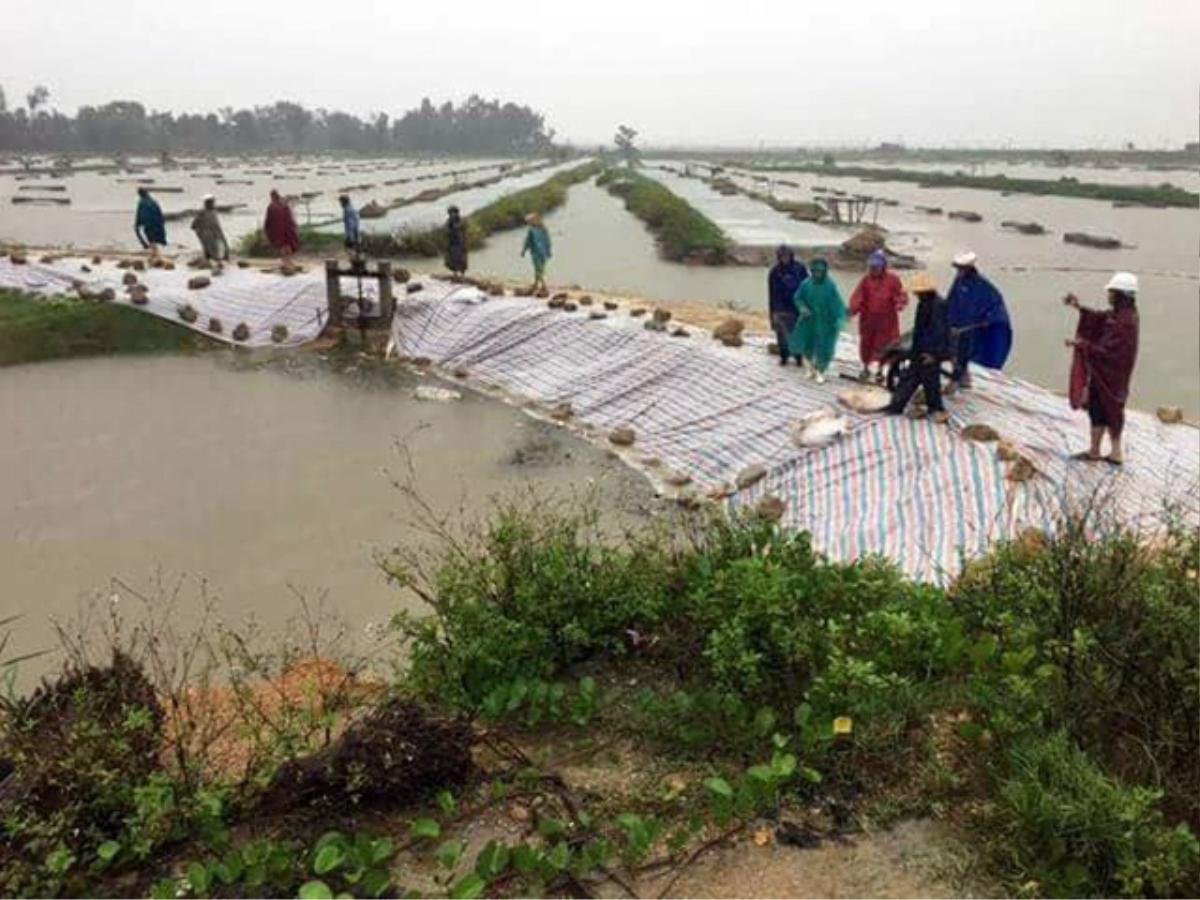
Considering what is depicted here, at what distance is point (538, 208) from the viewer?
1137 inches

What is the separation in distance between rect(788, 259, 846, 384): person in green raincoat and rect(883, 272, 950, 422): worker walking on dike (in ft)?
3.31

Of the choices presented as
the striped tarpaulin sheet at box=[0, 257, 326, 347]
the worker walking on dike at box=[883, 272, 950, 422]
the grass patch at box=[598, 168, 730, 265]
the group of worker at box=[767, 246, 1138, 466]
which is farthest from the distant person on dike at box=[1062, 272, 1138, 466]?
the grass patch at box=[598, 168, 730, 265]

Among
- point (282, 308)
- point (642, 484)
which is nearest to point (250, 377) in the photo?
point (282, 308)

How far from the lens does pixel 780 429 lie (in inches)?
279

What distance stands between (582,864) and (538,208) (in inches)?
1098

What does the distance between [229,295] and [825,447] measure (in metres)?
8.37

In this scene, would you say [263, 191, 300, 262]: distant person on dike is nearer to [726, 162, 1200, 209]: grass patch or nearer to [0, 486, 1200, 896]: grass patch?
[0, 486, 1200, 896]: grass patch

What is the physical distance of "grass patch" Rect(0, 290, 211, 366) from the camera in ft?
33.9

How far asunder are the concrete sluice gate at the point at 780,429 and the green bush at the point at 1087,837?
4.22ft

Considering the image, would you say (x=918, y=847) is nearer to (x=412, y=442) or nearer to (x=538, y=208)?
(x=412, y=442)

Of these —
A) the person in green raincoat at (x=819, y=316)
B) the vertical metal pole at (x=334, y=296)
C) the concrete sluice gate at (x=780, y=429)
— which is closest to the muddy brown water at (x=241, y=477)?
the concrete sluice gate at (x=780, y=429)

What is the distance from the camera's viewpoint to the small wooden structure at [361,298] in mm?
10651

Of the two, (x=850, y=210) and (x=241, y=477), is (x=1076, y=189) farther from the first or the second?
(x=241, y=477)

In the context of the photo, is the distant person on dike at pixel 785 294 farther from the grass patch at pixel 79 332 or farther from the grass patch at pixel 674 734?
the grass patch at pixel 79 332
